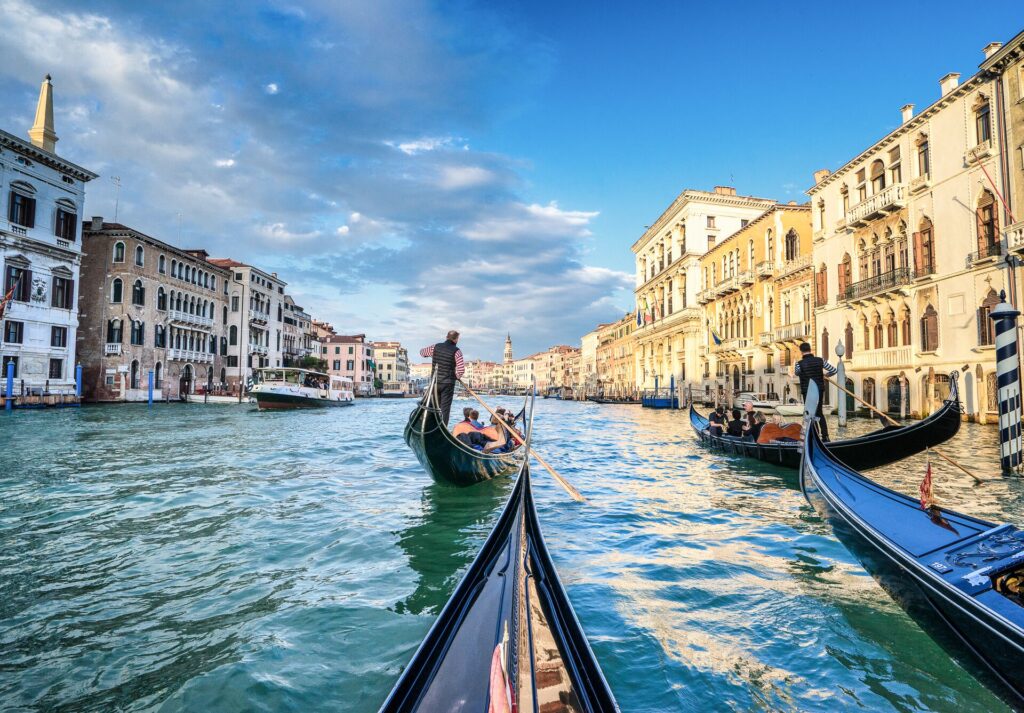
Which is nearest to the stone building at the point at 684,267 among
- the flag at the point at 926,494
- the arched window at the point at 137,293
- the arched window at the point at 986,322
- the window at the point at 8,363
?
the arched window at the point at 986,322

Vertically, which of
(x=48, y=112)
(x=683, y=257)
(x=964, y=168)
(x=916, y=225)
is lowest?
(x=916, y=225)

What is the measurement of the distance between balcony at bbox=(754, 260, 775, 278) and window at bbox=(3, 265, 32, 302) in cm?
2747

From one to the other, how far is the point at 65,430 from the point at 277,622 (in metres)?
11.4

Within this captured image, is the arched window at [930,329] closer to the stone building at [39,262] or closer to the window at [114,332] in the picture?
the stone building at [39,262]

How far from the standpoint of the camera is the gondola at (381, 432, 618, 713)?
1.29 m

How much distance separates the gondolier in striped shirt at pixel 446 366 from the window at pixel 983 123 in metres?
14.4

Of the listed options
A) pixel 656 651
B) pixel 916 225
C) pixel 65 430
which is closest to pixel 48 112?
pixel 65 430

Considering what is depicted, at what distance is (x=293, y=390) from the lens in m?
22.2

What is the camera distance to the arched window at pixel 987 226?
40.0 feet

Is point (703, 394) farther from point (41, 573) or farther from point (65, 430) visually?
point (41, 573)

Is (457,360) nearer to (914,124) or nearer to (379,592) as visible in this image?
(379,592)

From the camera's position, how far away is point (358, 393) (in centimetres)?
5288

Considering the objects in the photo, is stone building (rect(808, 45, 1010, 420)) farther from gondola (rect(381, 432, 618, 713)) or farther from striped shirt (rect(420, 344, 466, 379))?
gondola (rect(381, 432, 618, 713))

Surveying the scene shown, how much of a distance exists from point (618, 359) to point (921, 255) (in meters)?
36.9
